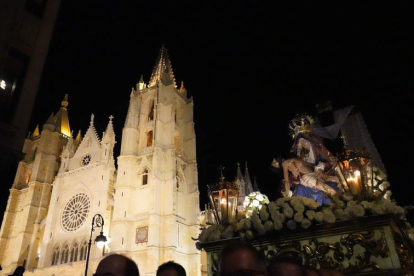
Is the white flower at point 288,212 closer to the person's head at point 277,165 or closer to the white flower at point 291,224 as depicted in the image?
the white flower at point 291,224

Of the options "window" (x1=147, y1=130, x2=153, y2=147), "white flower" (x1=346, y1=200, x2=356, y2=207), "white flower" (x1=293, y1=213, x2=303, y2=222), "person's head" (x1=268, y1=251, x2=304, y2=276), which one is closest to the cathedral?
"window" (x1=147, y1=130, x2=153, y2=147)

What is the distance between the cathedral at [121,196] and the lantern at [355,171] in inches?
868

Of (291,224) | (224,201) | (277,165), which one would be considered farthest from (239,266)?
(277,165)

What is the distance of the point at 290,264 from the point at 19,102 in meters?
9.71

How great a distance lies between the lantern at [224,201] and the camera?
4145 millimetres

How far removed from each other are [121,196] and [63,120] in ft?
65.8

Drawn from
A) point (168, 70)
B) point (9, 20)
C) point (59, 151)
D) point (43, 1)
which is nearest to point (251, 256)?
point (9, 20)

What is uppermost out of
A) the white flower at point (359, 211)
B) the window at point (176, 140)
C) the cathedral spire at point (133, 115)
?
the cathedral spire at point (133, 115)

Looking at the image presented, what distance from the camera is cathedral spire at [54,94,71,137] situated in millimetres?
40266

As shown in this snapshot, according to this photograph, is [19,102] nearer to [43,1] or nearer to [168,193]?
[43,1]

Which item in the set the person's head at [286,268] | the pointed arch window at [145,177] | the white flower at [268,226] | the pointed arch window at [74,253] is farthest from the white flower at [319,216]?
the pointed arch window at [74,253]

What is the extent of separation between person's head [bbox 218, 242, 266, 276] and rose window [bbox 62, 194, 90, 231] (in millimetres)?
30419

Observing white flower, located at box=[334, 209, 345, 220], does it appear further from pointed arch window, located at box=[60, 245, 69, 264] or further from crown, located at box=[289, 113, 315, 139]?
pointed arch window, located at box=[60, 245, 69, 264]

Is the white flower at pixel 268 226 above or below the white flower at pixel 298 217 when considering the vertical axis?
below
